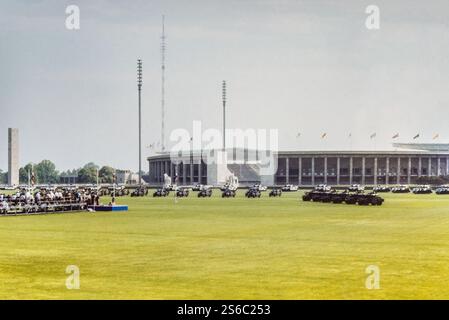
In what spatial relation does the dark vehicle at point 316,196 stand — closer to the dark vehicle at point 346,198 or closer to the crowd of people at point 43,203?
the dark vehicle at point 346,198

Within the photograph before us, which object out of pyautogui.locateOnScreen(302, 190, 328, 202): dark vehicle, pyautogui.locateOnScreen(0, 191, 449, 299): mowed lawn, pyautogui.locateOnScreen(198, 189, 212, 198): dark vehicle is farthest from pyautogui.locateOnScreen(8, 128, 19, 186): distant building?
pyautogui.locateOnScreen(0, 191, 449, 299): mowed lawn

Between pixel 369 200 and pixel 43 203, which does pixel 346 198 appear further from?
pixel 43 203

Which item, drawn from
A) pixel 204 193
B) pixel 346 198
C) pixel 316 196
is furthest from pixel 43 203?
pixel 204 193

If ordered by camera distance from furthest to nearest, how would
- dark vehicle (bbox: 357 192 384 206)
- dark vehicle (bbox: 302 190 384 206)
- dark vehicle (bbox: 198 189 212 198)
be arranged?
dark vehicle (bbox: 198 189 212 198), dark vehicle (bbox: 302 190 384 206), dark vehicle (bbox: 357 192 384 206)

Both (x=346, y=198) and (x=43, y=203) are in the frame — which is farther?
(x=346, y=198)

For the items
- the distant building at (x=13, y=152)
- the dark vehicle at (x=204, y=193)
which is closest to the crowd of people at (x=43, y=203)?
the dark vehicle at (x=204, y=193)

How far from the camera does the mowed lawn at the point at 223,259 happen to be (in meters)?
23.0

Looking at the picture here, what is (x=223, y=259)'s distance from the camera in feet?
100

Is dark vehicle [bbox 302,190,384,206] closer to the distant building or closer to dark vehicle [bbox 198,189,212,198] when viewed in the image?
dark vehicle [bbox 198,189,212,198]

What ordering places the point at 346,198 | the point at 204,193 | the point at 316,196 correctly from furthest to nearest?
1. the point at 204,193
2. the point at 316,196
3. the point at 346,198

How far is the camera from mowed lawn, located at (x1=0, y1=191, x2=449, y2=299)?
2303 centimetres
